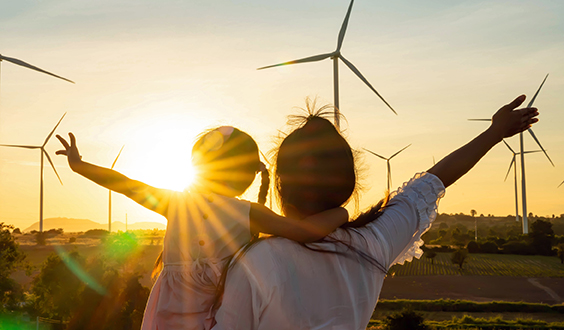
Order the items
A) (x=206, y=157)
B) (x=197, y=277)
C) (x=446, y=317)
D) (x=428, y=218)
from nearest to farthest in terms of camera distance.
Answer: (x=197, y=277) → (x=428, y=218) → (x=206, y=157) → (x=446, y=317)

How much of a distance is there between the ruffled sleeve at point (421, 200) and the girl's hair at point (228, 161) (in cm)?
126

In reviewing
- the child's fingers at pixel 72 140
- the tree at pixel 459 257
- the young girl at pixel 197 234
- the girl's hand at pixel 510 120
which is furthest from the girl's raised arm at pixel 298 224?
the tree at pixel 459 257

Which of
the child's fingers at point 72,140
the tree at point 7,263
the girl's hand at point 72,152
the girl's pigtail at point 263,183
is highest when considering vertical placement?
the child's fingers at point 72,140

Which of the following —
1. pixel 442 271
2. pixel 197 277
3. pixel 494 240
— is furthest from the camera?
pixel 494 240

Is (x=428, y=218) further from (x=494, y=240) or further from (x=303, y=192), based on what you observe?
(x=494, y=240)

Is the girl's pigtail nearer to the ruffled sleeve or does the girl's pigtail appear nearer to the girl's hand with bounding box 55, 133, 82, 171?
the ruffled sleeve

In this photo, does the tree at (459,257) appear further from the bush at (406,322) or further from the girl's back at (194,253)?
the girl's back at (194,253)

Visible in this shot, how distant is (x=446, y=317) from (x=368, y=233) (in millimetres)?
85792

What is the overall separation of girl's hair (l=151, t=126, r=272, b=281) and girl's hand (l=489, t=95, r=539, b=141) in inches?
76.4

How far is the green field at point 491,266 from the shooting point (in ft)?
429

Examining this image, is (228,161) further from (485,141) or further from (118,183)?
(485,141)

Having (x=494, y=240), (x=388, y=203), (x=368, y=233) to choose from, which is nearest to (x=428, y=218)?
(x=388, y=203)

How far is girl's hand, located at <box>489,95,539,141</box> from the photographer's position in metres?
4.10

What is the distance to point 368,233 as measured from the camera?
3334 mm
